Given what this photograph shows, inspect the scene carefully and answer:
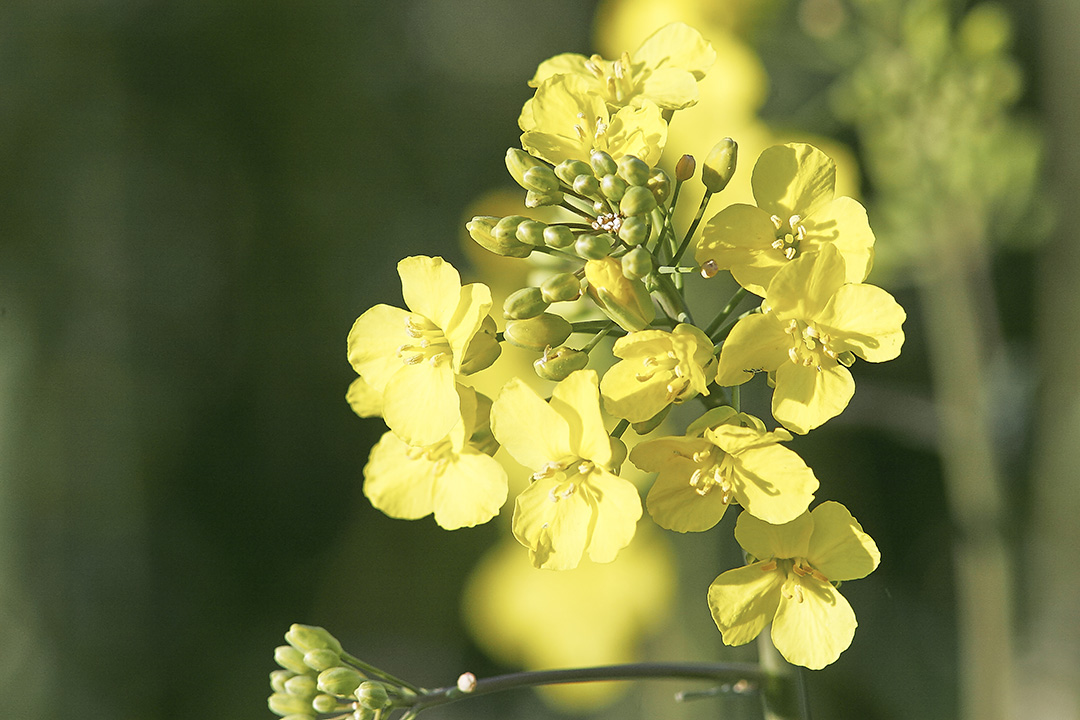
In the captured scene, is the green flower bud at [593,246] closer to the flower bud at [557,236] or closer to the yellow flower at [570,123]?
the flower bud at [557,236]

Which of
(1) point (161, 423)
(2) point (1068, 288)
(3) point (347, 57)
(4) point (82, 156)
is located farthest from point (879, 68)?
(4) point (82, 156)

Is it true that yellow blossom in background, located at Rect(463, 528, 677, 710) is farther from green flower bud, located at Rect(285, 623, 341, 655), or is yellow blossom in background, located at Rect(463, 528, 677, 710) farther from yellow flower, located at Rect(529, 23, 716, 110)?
yellow flower, located at Rect(529, 23, 716, 110)

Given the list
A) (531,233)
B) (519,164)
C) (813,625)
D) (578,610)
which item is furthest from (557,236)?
(578,610)

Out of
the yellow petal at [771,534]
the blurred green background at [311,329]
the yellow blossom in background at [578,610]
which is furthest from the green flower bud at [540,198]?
the yellow blossom in background at [578,610]

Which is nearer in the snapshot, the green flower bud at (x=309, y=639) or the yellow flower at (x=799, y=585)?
the yellow flower at (x=799, y=585)

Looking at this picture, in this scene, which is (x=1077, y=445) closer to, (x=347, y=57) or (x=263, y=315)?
(x=263, y=315)

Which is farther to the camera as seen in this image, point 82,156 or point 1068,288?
point 82,156
